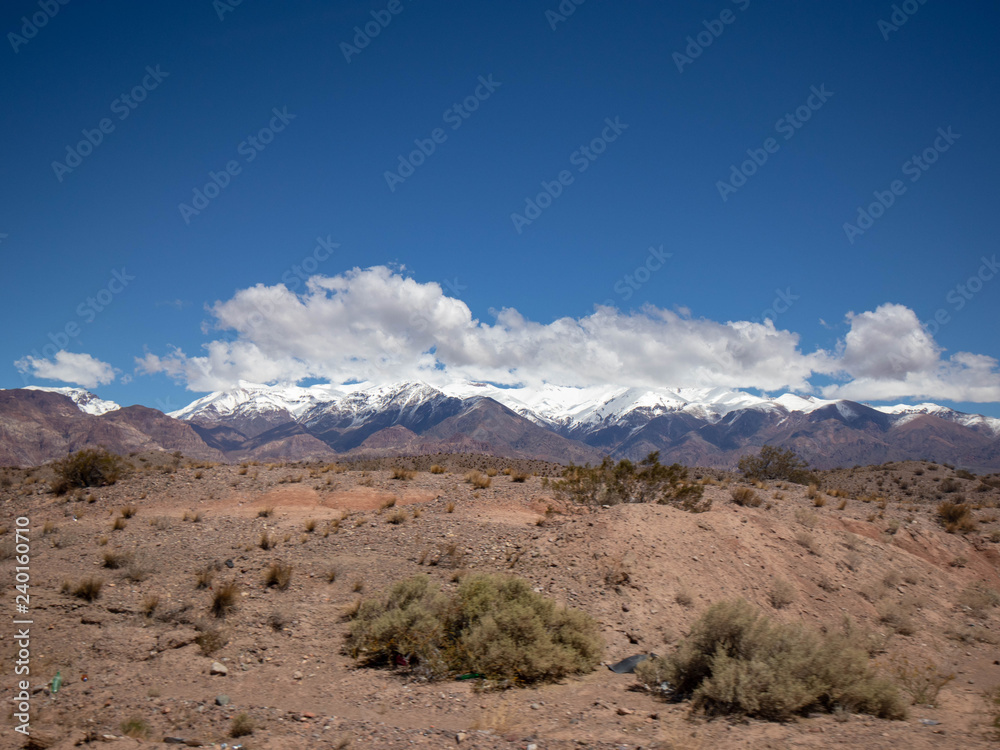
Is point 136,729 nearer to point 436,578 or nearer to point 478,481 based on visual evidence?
point 436,578

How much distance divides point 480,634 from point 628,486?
11.5 metres

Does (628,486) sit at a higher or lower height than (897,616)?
higher

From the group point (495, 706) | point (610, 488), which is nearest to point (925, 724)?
point (495, 706)

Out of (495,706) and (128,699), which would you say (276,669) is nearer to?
(128,699)

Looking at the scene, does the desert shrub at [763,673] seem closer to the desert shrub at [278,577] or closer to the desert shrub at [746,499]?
the desert shrub at [278,577]

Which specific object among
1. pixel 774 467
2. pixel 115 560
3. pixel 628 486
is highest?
pixel 774 467

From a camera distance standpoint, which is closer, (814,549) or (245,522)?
(814,549)

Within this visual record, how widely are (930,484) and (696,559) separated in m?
34.8

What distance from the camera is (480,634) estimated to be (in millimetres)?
9305

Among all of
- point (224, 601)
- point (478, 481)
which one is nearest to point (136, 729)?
point (224, 601)

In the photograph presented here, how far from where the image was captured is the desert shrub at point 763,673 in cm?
705

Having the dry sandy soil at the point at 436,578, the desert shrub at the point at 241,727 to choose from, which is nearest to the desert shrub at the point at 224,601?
the dry sandy soil at the point at 436,578

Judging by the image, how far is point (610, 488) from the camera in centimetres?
1919

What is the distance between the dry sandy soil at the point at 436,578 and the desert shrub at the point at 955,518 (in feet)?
1.80
